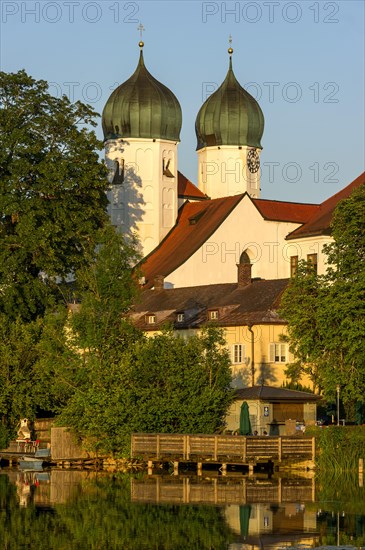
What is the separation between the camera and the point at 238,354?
71500 millimetres

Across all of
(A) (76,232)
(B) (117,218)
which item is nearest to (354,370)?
(A) (76,232)

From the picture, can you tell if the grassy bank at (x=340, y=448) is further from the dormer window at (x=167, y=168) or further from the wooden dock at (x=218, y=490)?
the dormer window at (x=167, y=168)

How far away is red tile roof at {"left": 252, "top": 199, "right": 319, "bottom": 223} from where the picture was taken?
102500 mm

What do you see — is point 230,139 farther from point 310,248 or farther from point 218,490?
point 218,490

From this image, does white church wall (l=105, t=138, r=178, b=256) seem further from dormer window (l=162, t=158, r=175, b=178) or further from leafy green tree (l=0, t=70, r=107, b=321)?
leafy green tree (l=0, t=70, r=107, b=321)

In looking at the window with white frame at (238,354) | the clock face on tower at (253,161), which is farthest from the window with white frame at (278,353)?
the clock face on tower at (253,161)

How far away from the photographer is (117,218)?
102 meters

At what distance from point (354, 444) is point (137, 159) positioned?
52677mm

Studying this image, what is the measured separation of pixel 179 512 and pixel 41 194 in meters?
34.2

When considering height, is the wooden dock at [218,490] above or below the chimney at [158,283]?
below

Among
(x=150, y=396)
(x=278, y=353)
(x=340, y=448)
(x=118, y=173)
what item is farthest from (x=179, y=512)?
(x=118, y=173)

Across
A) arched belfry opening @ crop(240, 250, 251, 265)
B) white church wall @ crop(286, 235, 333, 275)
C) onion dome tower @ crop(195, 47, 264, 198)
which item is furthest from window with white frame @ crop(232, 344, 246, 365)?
onion dome tower @ crop(195, 47, 264, 198)

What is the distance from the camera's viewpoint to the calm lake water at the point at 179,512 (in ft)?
115

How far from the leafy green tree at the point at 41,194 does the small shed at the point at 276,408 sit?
11599 mm
